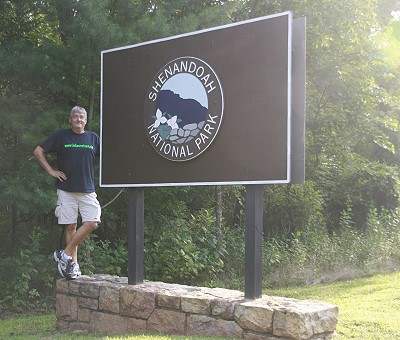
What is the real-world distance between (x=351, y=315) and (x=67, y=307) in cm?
299

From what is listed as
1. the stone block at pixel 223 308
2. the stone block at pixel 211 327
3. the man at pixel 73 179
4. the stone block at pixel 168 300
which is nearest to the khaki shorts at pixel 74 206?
the man at pixel 73 179

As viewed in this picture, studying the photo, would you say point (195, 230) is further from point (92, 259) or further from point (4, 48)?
point (4, 48)

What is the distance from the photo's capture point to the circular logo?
5.32 metres

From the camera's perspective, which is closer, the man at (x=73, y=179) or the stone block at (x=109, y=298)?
the stone block at (x=109, y=298)

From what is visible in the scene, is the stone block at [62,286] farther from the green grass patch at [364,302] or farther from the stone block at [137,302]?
the green grass patch at [364,302]

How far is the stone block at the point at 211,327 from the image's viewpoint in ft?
15.7

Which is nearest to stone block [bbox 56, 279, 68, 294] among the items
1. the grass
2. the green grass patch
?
the grass

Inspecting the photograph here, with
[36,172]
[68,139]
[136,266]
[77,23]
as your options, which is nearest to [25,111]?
[36,172]

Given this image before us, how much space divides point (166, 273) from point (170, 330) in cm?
359

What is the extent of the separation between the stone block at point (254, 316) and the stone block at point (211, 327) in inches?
3.6

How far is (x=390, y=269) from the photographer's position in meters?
11.2

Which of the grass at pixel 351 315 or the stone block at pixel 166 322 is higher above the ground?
the stone block at pixel 166 322

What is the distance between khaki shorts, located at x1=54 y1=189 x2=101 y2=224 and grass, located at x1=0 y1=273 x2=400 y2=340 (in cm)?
117

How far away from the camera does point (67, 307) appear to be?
6.23 meters
